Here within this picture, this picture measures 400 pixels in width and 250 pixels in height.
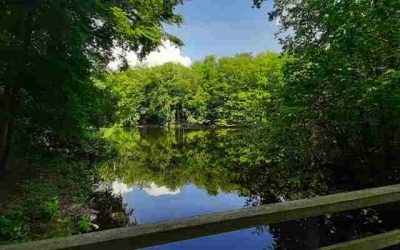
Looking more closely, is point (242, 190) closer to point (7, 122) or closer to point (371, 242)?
point (7, 122)

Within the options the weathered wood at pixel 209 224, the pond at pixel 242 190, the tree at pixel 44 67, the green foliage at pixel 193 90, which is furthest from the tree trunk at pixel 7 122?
the green foliage at pixel 193 90

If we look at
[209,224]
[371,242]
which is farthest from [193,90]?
[209,224]

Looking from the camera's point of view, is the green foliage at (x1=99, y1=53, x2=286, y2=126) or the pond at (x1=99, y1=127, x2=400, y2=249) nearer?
the pond at (x1=99, y1=127, x2=400, y2=249)

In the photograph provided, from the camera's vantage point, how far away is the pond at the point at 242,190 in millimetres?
9719

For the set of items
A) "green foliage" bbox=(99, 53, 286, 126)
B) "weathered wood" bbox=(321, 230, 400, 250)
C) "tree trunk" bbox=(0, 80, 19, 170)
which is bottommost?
"weathered wood" bbox=(321, 230, 400, 250)

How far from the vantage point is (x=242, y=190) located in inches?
634

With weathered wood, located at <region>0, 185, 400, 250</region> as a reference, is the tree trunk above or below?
above

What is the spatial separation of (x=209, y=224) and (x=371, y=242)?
1.15m

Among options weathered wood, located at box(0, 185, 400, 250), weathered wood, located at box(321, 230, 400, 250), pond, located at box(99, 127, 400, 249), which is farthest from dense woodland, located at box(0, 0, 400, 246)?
weathered wood, located at box(0, 185, 400, 250)

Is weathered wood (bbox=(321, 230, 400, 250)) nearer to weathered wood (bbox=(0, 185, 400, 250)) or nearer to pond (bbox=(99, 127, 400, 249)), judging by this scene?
weathered wood (bbox=(0, 185, 400, 250))

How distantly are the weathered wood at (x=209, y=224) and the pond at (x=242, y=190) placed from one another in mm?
425

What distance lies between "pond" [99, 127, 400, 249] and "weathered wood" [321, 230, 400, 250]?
13.1 inches

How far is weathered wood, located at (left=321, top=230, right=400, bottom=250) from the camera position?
2.36 m

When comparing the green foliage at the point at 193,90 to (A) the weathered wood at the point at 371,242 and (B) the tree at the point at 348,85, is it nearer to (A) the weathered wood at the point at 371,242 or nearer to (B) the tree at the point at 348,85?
(B) the tree at the point at 348,85
